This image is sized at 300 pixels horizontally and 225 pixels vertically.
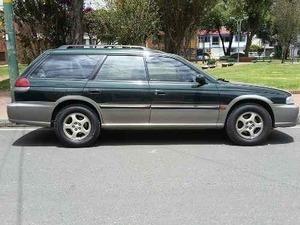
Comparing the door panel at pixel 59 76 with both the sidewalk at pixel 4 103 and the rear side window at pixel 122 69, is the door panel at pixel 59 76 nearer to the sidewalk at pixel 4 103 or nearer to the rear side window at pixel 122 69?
the rear side window at pixel 122 69

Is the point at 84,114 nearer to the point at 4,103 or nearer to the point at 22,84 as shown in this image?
the point at 22,84

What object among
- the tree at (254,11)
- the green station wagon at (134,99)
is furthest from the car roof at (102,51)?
the tree at (254,11)

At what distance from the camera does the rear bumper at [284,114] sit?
8.60 meters

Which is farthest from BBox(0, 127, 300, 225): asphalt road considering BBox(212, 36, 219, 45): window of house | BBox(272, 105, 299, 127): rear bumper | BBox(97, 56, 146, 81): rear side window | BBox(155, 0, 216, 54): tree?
BBox(212, 36, 219, 45): window of house

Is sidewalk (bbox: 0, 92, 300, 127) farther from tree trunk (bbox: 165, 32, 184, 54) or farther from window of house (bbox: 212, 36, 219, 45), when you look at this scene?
window of house (bbox: 212, 36, 219, 45)

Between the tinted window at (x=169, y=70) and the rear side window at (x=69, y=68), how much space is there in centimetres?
85

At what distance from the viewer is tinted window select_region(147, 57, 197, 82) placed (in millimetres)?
8586

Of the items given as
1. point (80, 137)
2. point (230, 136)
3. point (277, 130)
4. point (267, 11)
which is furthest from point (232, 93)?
point (267, 11)

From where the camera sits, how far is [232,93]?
8523 mm

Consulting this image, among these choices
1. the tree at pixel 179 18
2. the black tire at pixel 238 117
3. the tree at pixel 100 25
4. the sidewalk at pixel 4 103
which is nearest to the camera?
the black tire at pixel 238 117

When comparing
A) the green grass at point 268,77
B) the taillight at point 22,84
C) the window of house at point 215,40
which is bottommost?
the window of house at point 215,40

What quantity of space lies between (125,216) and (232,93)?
13.0 feet

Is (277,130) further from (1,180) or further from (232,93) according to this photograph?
(1,180)

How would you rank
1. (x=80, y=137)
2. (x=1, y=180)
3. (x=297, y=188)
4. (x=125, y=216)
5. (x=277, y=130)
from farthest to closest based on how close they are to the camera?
(x=277, y=130) < (x=80, y=137) < (x=1, y=180) < (x=297, y=188) < (x=125, y=216)
